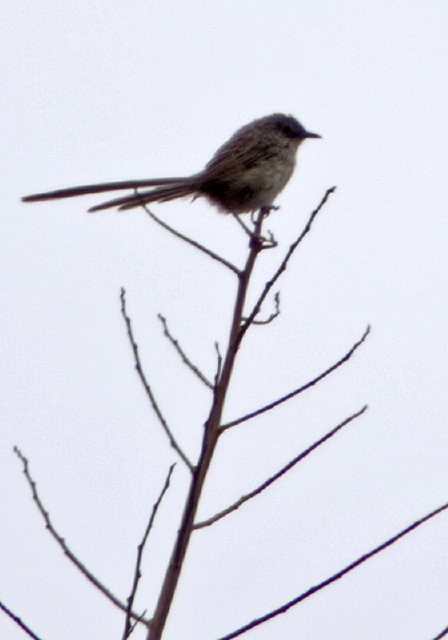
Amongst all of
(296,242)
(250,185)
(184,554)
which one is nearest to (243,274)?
(296,242)

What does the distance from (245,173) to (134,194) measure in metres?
1.25

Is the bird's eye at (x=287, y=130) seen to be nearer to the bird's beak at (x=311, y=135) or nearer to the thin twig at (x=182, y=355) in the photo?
the bird's beak at (x=311, y=135)

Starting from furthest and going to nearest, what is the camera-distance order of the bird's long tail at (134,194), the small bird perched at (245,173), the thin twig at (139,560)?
the small bird perched at (245,173) < the bird's long tail at (134,194) < the thin twig at (139,560)

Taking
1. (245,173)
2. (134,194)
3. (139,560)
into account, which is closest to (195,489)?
(139,560)

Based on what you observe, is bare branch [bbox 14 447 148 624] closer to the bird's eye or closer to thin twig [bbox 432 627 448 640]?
thin twig [bbox 432 627 448 640]

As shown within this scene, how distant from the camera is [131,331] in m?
2.77

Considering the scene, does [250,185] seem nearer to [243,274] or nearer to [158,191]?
[158,191]

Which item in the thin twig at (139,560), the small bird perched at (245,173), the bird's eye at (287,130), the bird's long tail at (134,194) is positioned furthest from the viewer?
the bird's eye at (287,130)

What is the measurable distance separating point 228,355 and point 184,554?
0.58 metres

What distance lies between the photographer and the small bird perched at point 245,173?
5.40 meters

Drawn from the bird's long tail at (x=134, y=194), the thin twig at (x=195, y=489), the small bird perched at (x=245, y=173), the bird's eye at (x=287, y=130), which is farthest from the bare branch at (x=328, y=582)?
the bird's eye at (x=287, y=130)

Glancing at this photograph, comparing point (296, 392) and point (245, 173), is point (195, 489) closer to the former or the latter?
point (296, 392)

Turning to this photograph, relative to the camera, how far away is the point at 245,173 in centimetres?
572

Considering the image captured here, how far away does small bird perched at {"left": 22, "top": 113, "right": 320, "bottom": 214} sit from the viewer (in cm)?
540
